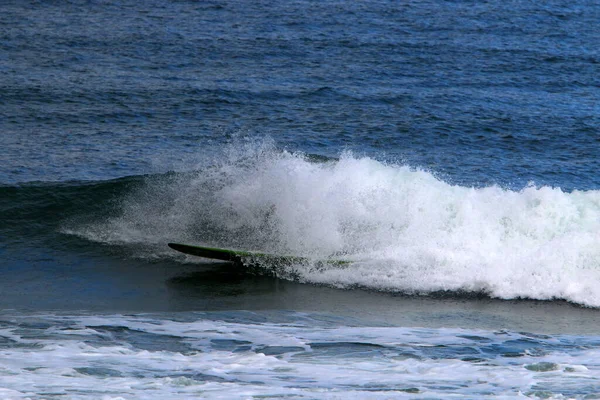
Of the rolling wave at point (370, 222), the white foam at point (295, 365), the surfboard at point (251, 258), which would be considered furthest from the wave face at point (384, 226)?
the white foam at point (295, 365)

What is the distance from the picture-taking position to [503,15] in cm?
3384

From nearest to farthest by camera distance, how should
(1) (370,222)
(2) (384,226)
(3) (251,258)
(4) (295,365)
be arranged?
(4) (295,365)
(3) (251,258)
(2) (384,226)
(1) (370,222)

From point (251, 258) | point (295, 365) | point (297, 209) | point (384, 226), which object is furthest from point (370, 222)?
point (295, 365)

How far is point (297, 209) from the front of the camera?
15.6 m

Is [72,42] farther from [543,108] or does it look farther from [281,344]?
[281,344]

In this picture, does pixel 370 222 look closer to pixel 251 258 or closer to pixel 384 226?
pixel 384 226

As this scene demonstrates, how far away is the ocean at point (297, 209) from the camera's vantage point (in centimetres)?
1053

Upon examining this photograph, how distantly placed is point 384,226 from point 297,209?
4.72ft

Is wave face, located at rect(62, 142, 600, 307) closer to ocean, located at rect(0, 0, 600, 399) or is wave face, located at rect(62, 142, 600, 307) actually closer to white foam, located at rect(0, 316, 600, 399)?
ocean, located at rect(0, 0, 600, 399)

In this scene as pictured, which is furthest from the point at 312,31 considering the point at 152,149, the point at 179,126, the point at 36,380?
the point at 36,380

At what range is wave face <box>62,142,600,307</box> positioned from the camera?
1433cm

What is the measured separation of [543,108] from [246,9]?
39.5 feet

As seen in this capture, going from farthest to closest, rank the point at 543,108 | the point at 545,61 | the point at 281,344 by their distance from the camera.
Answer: the point at 545,61 < the point at 543,108 < the point at 281,344

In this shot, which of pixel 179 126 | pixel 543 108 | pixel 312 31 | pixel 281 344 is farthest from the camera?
pixel 312 31
